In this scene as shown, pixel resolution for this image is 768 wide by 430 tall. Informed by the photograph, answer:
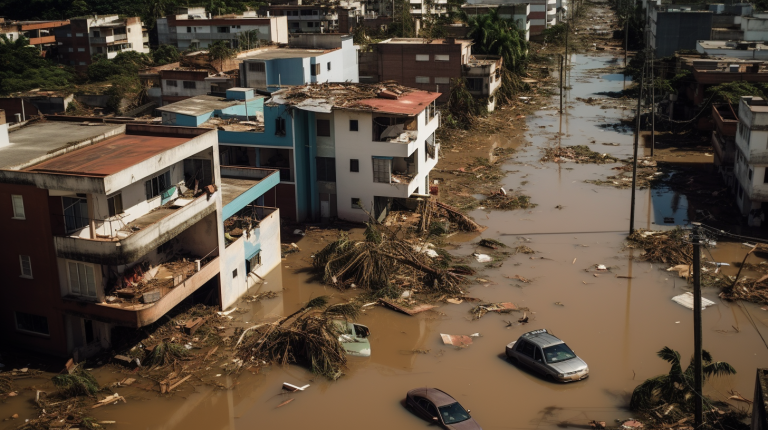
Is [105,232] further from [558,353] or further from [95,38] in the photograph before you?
[95,38]

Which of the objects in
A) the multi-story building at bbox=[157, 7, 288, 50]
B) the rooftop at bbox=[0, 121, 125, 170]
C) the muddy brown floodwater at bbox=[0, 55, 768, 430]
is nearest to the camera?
the muddy brown floodwater at bbox=[0, 55, 768, 430]

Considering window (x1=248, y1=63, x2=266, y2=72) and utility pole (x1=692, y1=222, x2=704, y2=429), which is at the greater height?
Answer: window (x1=248, y1=63, x2=266, y2=72)

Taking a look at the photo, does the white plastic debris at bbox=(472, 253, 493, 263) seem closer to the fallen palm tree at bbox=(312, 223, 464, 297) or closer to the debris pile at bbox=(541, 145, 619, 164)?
the fallen palm tree at bbox=(312, 223, 464, 297)

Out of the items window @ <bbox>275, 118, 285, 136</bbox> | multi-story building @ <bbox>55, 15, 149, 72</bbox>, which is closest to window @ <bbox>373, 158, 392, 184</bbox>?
window @ <bbox>275, 118, 285, 136</bbox>

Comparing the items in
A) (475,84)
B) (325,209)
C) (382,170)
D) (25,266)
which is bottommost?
(325,209)

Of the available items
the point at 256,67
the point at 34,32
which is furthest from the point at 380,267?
the point at 34,32

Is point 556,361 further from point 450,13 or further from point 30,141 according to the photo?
point 450,13
